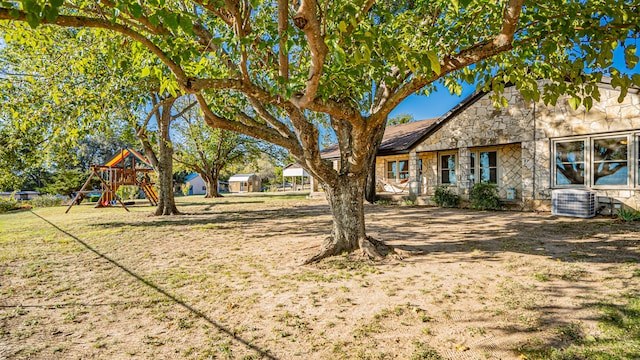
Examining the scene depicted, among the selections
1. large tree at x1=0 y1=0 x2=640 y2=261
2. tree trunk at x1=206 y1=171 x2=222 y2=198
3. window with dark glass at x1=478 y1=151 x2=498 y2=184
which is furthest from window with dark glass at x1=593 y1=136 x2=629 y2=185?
tree trunk at x1=206 y1=171 x2=222 y2=198

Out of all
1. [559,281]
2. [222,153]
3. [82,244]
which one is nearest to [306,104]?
[559,281]

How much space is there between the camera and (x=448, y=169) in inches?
576

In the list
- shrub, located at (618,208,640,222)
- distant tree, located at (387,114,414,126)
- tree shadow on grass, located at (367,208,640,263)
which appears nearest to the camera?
tree shadow on grass, located at (367,208,640,263)

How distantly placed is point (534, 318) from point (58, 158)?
11.4 meters

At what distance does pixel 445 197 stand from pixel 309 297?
37.3 feet

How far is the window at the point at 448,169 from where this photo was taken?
14.4 meters

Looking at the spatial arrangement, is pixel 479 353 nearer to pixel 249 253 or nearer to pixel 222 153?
pixel 249 253

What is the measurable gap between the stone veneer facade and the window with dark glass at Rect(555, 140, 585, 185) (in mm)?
287

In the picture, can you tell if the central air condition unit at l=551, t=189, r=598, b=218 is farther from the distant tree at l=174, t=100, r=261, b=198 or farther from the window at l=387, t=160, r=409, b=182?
the distant tree at l=174, t=100, r=261, b=198

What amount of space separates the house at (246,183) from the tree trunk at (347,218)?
159ft

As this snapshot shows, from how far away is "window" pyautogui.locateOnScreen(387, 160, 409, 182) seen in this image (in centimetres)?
1772

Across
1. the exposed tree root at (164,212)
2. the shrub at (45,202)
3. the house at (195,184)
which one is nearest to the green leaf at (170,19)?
the exposed tree root at (164,212)

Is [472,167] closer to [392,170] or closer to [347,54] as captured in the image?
[392,170]

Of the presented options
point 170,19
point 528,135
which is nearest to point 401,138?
point 528,135
